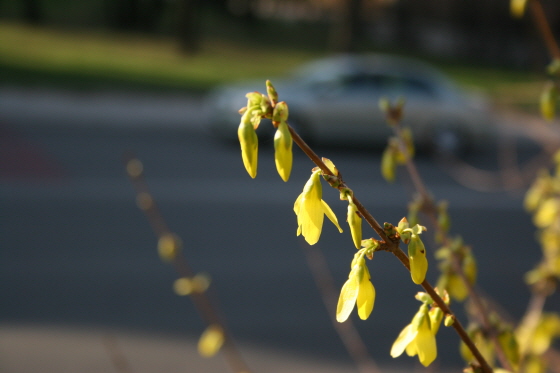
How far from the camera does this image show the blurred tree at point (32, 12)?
23594mm

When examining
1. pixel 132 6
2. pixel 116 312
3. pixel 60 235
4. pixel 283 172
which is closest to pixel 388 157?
pixel 283 172

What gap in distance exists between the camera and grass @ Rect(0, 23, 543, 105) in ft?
57.4

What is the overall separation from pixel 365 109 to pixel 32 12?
17008 mm

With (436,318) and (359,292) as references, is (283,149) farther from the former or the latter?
(436,318)

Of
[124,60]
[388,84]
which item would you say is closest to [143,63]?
[124,60]

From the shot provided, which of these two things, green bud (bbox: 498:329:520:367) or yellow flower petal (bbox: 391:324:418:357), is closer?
yellow flower petal (bbox: 391:324:418:357)

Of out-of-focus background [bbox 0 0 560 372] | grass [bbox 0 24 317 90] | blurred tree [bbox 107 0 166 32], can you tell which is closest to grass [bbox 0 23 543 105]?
grass [bbox 0 24 317 90]

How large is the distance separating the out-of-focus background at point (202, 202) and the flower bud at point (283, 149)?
221cm

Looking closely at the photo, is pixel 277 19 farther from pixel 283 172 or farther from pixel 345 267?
pixel 283 172

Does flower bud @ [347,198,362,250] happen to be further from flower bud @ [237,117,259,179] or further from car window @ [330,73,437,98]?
car window @ [330,73,437,98]

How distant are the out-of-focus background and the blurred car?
4 centimetres

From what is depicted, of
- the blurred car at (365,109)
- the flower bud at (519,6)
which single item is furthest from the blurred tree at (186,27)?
the flower bud at (519,6)

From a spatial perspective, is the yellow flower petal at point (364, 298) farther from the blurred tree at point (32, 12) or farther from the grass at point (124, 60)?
the blurred tree at point (32, 12)

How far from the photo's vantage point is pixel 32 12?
78.3 ft
